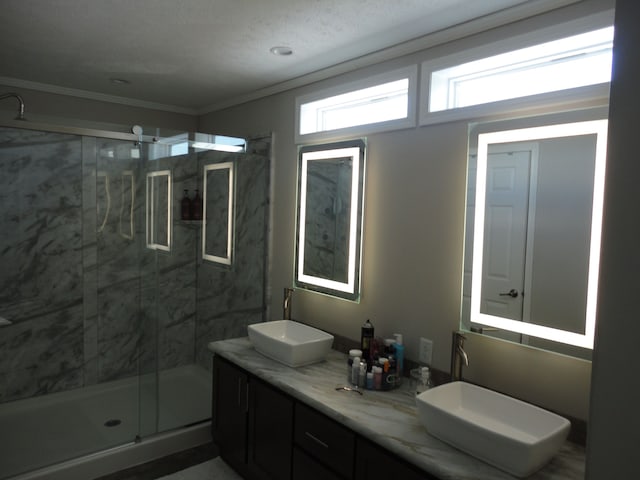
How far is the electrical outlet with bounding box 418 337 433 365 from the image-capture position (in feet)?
7.39

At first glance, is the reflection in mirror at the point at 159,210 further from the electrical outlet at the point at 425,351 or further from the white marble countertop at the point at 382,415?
the electrical outlet at the point at 425,351

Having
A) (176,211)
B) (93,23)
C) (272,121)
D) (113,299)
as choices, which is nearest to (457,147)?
(272,121)

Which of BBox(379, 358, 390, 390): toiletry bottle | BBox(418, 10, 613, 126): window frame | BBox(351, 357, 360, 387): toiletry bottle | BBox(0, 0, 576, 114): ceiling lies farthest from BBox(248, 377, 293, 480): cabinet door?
BBox(0, 0, 576, 114): ceiling

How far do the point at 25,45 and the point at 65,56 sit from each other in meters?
0.23

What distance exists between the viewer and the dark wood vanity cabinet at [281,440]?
1.77 metres

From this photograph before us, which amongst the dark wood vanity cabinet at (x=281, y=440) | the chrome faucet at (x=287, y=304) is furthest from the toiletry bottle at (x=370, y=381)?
the chrome faucet at (x=287, y=304)

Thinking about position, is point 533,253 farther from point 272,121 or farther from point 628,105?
point 272,121

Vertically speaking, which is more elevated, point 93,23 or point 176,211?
point 93,23

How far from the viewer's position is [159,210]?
329cm

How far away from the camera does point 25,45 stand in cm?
258

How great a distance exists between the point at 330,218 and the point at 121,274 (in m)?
1.75

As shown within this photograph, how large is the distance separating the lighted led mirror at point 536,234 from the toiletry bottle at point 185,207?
212 cm

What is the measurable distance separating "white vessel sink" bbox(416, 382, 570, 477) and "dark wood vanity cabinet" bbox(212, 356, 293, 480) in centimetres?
75

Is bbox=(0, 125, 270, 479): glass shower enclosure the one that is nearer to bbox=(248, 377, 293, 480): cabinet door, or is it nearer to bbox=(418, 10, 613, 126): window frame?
bbox=(248, 377, 293, 480): cabinet door
